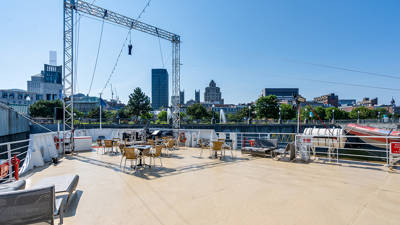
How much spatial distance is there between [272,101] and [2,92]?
112m

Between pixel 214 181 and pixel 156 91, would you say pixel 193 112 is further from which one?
pixel 156 91

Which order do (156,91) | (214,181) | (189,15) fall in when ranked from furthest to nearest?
(156,91)
(189,15)
(214,181)

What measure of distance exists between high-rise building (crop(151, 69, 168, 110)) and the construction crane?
154 meters

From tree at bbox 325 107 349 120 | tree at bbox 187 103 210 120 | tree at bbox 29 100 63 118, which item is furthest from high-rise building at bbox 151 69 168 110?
tree at bbox 325 107 349 120

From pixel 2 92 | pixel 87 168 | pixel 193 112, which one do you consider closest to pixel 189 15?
pixel 87 168

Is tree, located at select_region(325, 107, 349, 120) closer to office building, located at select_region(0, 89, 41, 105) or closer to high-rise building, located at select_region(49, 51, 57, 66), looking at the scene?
office building, located at select_region(0, 89, 41, 105)

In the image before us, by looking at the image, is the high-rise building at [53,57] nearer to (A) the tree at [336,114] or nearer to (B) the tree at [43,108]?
(B) the tree at [43,108]

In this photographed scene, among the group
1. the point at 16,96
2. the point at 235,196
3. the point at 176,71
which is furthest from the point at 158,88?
the point at 235,196

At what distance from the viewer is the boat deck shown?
122 inches

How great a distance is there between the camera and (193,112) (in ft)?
244

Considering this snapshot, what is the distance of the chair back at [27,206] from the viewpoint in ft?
6.48

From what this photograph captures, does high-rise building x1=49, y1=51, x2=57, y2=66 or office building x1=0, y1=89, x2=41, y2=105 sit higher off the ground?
high-rise building x1=49, y1=51, x2=57, y2=66

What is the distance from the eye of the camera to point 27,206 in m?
2.10

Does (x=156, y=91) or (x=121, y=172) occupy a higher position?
(x=156, y=91)
